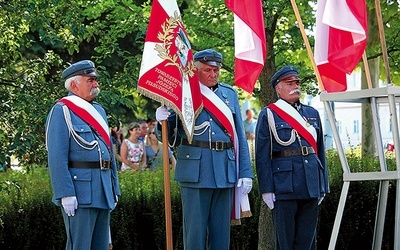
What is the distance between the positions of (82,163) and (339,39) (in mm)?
2270

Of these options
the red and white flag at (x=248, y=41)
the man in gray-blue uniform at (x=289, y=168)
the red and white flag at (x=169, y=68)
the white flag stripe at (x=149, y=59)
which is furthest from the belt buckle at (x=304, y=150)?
the white flag stripe at (x=149, y=59)

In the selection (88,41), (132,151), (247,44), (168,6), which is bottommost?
(132,151)

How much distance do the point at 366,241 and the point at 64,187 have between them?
4758 mm

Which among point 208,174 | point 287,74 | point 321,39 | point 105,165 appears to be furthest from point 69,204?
point 321,39

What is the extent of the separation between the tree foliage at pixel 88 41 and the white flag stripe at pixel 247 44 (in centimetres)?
161

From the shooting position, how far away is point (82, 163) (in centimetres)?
757

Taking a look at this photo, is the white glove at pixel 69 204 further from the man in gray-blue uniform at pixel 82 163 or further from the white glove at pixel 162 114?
the white glove at pixel 162 114

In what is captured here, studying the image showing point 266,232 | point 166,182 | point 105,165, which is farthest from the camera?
point 266,232

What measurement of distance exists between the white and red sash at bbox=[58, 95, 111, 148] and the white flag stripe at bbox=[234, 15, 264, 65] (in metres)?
1.33

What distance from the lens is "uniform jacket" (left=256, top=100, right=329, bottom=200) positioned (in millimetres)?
8156

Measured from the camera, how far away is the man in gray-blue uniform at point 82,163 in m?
7.42

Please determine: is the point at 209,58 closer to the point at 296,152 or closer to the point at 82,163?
the point at 296,152

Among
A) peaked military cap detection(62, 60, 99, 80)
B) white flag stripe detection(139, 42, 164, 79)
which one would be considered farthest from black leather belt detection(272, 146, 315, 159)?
peaked military cap detection(62, 60, 99, 80)

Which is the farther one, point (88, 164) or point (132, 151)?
point (132, 151)
